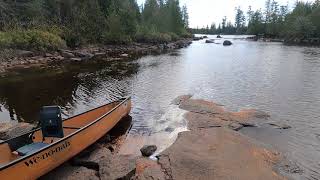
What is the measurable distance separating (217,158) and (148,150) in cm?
259

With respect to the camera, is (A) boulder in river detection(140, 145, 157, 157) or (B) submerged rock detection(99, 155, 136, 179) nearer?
(B) submerged rock detection(99, 155, 136, 179)

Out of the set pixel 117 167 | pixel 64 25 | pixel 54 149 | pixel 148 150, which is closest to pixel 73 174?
pixel 54 149

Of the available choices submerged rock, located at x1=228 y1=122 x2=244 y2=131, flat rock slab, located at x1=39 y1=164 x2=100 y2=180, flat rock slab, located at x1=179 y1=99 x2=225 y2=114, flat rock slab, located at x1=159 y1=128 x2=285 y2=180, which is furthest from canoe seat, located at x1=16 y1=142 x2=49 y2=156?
flat rock slab, located at x1=179 y1=99 x2=225 y2=114

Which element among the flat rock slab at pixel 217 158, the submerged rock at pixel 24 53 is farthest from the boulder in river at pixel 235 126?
the submerged rock at pixel 24 53

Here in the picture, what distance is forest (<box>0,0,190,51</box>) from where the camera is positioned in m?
45.7

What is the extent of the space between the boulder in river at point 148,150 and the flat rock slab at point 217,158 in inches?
19.9

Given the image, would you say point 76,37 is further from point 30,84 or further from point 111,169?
point 111,169

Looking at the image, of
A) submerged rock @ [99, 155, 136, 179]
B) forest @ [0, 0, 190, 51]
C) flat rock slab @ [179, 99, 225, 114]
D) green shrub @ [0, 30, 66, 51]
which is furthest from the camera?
forest @ [0, 0, 190, 51]

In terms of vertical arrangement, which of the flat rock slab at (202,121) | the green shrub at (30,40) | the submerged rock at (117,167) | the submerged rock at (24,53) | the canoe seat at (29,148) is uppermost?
the green shrub at (30,40)

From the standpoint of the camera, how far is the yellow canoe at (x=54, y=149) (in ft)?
31.0

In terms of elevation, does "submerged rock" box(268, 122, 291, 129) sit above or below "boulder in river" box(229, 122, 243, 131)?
below

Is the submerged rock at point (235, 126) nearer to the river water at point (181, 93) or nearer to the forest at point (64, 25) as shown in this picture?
the river water at point (181, 93)

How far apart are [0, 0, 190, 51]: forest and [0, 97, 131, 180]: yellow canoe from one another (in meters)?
31.1

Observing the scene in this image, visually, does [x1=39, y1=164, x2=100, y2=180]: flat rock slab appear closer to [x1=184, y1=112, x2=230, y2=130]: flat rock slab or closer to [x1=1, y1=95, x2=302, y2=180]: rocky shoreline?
[x1=1, y1=95, x2=302, y2=180]: rocky shoreline
